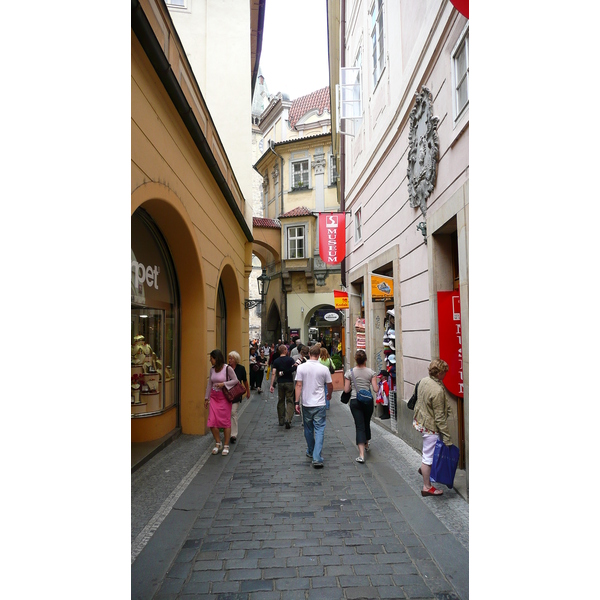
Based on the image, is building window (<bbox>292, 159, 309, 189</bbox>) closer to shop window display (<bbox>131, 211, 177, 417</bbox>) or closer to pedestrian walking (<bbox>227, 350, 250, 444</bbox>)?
shop window display (<bbox>131, 211, 177, 417</bbox>)

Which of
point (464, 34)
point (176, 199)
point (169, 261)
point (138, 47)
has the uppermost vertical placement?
point (464, 34)

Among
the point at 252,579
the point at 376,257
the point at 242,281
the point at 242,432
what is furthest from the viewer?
the point at 242,281

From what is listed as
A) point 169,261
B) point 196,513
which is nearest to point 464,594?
point 196,513

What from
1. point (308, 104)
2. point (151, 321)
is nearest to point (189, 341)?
point (151, 321)

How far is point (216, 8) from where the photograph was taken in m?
14.2

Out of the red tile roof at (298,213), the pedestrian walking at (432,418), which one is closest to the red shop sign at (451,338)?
the pedestrian walking at (432,418)

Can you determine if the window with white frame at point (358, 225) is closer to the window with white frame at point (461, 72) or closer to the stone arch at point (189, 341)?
the stone arch at point (189, 341)

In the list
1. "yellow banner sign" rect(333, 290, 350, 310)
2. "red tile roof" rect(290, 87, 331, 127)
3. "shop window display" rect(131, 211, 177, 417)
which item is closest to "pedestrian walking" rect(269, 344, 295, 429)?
"shop window display" rect(131, 211, 177, 417)

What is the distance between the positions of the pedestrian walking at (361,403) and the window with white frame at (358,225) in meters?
6.74

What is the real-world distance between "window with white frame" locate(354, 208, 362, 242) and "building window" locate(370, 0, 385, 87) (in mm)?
3420

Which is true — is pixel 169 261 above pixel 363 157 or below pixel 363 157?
below

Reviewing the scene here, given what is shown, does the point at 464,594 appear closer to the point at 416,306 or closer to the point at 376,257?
the point at 416,306

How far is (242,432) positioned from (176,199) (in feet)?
16.1

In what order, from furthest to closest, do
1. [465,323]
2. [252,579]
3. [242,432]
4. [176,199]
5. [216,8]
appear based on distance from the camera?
[216,8] < [242,432] < [176,199] < [465,323] < [252,579]
